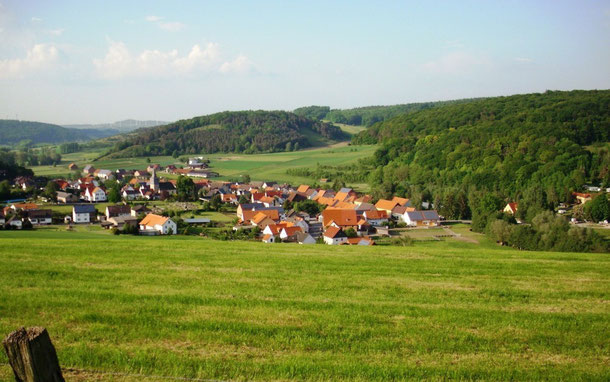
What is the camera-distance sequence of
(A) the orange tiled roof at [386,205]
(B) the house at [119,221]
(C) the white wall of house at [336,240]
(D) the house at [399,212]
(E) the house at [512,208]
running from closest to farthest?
1. (C) the white wall of house at [336,240]
2. (B) the house at [119,221]
3. (D) the house at [399,212]
4. (E) the house at [512,208]
5. (A) the orange tiled roof at [386,205]

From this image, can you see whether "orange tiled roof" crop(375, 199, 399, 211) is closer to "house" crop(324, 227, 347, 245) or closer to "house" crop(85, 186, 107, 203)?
"house" crop(324, 227, 347, 245)

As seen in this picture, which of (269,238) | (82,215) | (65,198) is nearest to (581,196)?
(269,238)

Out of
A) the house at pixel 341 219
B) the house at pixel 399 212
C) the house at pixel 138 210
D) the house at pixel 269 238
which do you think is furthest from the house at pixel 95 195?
the house at pixel 399 212

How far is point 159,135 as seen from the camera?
146 metres

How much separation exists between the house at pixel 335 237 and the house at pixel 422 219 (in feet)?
42.4

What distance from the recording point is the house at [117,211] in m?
47.7

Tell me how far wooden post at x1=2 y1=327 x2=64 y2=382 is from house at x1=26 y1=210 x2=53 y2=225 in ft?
150

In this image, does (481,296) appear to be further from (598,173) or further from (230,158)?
(230,158)

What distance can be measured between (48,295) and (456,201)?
52.2 m

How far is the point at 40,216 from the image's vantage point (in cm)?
4444

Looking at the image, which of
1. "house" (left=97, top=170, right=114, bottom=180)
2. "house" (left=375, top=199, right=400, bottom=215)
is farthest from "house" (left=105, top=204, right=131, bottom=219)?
"house" (left=97, top=170, right=114, bottom=180)

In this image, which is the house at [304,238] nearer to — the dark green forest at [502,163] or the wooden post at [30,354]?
the dark green forest at [502,163]

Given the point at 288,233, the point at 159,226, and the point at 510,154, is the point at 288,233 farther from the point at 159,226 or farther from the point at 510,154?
the point at 510,154

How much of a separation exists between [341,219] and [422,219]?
1019 cm
